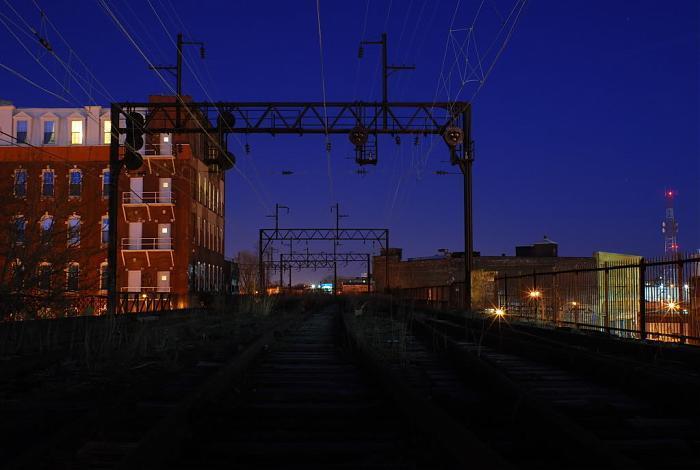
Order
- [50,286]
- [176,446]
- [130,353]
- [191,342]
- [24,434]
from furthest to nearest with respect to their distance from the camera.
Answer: [50,286]
[191,342]
[130,353]
[24,434]
[176,446]

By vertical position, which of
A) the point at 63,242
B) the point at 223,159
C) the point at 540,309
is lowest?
the point at 540,309

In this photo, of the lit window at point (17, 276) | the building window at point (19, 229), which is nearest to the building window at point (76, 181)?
the building window at point (19, 229)

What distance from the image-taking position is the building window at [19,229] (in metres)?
12.8

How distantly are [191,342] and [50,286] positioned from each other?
3.72 m

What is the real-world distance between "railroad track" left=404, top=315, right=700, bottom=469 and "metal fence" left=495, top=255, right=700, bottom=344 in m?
5.85

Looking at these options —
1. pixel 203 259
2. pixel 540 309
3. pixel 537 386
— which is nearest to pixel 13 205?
pixel 537 386

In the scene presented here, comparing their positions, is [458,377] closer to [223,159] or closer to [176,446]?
[176,446]

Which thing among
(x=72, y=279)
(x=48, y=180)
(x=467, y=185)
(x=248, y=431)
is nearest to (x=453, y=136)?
(x=467, y=185)

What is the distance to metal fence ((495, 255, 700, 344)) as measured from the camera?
13464mm

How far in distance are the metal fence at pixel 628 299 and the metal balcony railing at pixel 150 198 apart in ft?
104

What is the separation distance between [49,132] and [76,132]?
1970 millimetres

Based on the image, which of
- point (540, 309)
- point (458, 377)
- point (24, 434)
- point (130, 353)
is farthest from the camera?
point (540, 309)

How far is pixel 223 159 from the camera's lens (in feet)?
83.4

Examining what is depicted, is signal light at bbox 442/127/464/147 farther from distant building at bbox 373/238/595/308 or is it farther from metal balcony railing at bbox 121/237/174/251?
distant building at bbox 373/238/595/308
